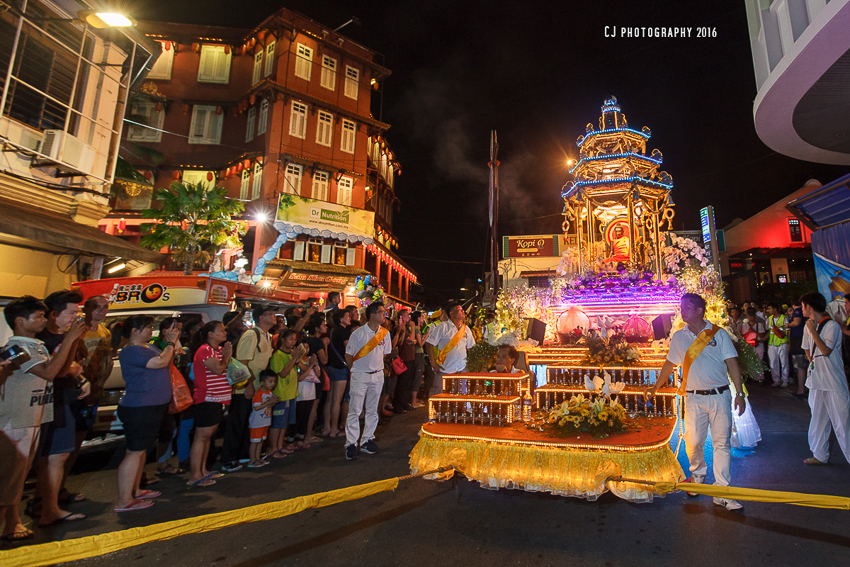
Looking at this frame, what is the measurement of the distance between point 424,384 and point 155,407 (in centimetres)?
877

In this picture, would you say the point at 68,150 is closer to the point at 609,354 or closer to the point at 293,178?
the point at 609,354

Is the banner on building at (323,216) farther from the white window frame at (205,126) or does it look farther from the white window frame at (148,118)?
the white window frame at (148,118)

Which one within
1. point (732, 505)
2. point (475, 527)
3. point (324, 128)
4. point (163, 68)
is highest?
point (163, 68)

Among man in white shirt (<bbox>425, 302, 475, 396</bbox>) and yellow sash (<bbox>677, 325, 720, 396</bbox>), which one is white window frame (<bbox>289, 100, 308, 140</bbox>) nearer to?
man in white shirt (<bbox>425, 302, 475, 396</bbox>)

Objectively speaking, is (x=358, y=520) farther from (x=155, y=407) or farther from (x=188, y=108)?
(x=188, y=108)

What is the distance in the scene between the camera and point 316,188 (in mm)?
23172

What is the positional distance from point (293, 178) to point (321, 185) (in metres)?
1.61

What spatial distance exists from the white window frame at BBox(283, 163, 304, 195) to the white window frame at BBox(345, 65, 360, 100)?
6037 mm

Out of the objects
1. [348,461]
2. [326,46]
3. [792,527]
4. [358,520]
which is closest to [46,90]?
[348,461]

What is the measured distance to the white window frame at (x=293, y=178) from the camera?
2206cm

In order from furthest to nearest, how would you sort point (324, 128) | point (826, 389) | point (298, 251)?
point (324, 128) → point (298, 251) → point (826, 389)

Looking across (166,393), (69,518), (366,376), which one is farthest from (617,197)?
(69,518)

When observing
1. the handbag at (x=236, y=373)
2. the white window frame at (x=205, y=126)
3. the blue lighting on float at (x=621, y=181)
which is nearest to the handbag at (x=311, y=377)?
the handbag at (x=236, y=373)

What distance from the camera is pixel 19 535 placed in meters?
3.50
